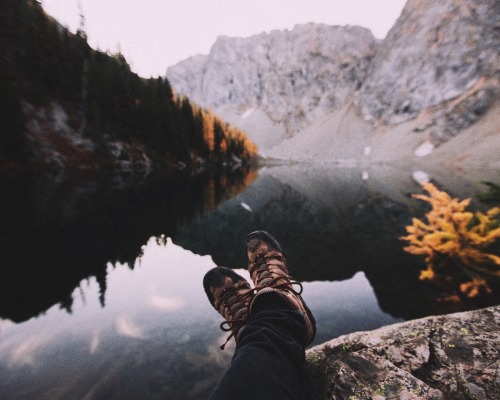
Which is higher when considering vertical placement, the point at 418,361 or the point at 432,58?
the point at 432,58

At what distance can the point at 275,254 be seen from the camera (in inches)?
138

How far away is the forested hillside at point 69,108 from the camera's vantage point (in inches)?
744

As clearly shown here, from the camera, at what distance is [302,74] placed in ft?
543

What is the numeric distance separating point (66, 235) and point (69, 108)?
25.3 metres

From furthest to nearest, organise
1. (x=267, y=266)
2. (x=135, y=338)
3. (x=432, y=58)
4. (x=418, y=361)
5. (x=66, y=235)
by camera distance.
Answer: (x=432, y=58) → (x=66, y=235) → (x=135, y=338) → (x=267, y=266) → (x=418, y=361)

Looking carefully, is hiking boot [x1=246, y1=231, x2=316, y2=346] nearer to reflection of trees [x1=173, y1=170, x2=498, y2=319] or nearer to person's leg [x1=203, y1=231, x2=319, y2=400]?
person's leg [x1=203, y1=231, x2=319, y2=400]

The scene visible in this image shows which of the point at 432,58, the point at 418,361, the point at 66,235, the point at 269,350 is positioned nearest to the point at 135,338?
the point at 269,350

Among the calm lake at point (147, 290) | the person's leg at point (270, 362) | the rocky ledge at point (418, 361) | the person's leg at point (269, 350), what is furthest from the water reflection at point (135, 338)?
the rocky ledge at point (418, 361)

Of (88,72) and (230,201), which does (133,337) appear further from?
(88,72)

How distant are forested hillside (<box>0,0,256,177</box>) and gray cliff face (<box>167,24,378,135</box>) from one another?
130216 mm

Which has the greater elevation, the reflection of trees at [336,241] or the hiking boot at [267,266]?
the hiking boot at [267,266]

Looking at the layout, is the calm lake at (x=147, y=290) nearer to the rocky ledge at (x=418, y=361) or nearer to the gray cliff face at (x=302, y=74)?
the rocky ledge at (x=418, y=361)

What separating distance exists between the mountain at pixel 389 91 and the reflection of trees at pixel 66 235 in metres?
62.1

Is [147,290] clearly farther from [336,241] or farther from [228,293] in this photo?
[336,241]
